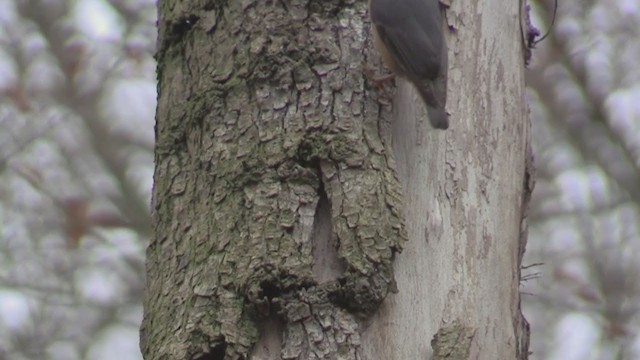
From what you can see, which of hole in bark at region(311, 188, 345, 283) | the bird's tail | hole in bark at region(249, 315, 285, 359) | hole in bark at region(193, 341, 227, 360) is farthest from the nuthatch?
hole in bark at region(193, 341, 227, 360)

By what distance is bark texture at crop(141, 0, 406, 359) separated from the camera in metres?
2.22

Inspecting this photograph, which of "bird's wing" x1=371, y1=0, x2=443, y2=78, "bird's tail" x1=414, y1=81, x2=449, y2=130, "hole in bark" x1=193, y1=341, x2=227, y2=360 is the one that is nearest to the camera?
"hole in bark" x1=193, y1=341, x2=227, y2=360

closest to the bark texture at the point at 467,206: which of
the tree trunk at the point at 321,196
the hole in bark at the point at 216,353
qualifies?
the tree trunk at the point at 321,196

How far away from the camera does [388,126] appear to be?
2490mm

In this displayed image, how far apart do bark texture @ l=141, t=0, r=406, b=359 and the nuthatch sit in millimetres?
81

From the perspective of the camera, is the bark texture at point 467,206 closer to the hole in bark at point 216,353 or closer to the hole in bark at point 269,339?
the hole in bark at point 269,339

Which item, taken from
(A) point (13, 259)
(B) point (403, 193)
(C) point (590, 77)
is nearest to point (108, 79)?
(A) point (13, 259)

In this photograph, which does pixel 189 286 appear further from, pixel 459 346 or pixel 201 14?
pixel 201 14

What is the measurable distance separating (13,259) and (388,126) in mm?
4584

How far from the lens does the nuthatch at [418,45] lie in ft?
8.39

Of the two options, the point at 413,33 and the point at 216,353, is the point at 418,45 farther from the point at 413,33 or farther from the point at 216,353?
the point at 216,353

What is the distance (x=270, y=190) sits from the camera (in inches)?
92.1

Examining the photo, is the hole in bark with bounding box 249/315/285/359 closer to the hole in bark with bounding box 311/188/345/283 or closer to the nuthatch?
the hole in bark with bounding box 311/188/345/283

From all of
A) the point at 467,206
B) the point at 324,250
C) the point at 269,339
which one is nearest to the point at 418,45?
the point at 467,206
